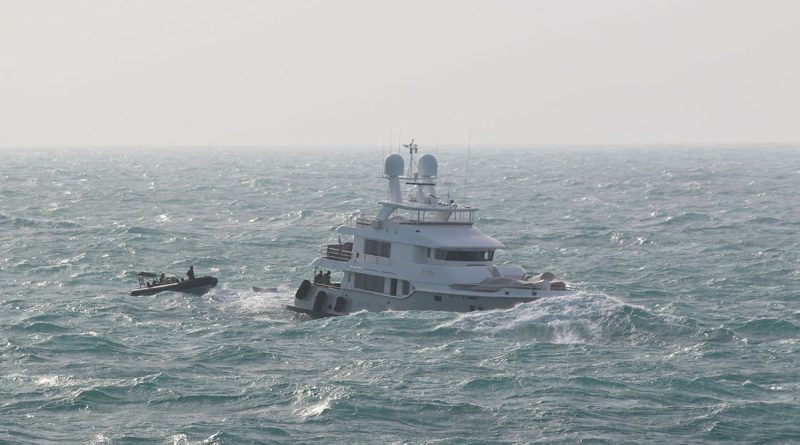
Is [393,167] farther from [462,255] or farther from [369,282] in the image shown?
[462,255]

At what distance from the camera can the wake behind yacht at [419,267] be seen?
5028cm

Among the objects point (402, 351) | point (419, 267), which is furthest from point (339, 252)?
point (402, 351)

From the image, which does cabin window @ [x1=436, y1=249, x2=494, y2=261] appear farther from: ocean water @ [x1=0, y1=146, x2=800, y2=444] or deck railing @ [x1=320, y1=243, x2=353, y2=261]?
deck railing @ [x1=320, y1=243, x2=353, y2=261]

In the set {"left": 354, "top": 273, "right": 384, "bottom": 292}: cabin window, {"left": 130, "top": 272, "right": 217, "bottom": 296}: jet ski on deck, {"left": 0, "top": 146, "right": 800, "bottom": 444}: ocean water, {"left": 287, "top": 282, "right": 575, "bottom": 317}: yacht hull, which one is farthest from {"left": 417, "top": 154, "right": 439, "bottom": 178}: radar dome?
{"left": 130, "top": 272, "right": 217, "bottom": 296}: jet ski on deck

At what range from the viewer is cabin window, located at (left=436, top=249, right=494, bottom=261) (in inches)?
2026

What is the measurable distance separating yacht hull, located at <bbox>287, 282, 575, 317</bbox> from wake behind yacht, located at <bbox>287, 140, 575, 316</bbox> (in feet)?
0.14

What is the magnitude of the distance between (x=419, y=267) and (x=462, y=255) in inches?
79.0

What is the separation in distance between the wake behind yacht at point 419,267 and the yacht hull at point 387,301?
0.04m

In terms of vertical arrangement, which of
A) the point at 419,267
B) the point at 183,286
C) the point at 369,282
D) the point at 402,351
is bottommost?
the point at 183,286

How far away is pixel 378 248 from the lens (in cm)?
5359

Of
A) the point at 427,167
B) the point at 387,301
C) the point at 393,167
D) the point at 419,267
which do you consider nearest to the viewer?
the point at 419,267

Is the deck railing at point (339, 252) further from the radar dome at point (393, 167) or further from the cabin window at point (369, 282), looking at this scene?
the radar dome at point (393, 167)

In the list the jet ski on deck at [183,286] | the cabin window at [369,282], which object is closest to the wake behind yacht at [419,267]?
the cabin window at [369,282]

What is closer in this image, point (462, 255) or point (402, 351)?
point (402, 351)
